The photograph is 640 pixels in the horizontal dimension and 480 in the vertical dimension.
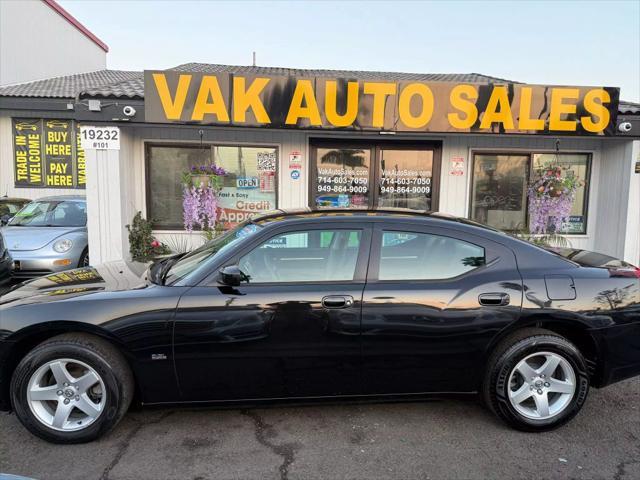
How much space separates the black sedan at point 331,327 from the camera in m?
2.93

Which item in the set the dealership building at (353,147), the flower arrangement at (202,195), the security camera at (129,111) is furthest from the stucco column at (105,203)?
the flower arrangement at (202,195)

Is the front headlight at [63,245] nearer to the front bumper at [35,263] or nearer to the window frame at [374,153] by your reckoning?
the front bumper at [35,263]

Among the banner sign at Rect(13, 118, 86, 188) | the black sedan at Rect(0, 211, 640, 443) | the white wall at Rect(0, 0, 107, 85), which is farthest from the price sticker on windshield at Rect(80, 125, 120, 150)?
the white wall at Rect(0, 0, 107, 85)

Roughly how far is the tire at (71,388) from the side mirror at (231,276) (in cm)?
84

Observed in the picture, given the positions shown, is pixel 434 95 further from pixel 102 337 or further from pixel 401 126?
pixel 102 337

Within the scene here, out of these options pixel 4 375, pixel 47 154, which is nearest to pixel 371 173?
pixel 4 375

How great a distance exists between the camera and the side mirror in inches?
116

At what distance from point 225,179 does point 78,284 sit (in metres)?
5.02

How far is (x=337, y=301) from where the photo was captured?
302 centimetres

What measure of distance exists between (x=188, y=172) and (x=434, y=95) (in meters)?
4.19

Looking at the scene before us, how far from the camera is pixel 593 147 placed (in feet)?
26.7

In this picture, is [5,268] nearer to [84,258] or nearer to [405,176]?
[84,258]

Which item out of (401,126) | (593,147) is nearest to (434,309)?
(401,126)

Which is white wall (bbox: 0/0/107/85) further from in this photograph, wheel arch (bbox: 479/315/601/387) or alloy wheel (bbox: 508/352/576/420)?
alloy wheel (bbox: 508/352/576/420)
